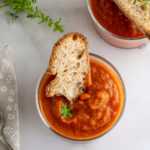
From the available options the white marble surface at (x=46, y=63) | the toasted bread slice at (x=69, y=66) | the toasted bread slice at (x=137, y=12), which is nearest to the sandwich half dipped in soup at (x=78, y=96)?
the toasted bread slice at (x=69, y=66)

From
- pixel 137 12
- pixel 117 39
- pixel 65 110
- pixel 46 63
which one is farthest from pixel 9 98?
pixel 137 12

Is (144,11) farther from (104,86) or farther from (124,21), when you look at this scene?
(104,86)

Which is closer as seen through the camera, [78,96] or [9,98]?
[78,96]

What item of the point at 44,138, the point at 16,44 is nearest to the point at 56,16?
the point at 16,44

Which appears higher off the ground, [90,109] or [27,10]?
[27,10]

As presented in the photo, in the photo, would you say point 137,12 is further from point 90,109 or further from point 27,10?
point 27,10

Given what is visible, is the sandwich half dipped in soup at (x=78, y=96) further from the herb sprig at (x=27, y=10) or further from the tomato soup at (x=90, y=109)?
the herb sprig at (x=27, y=10)
